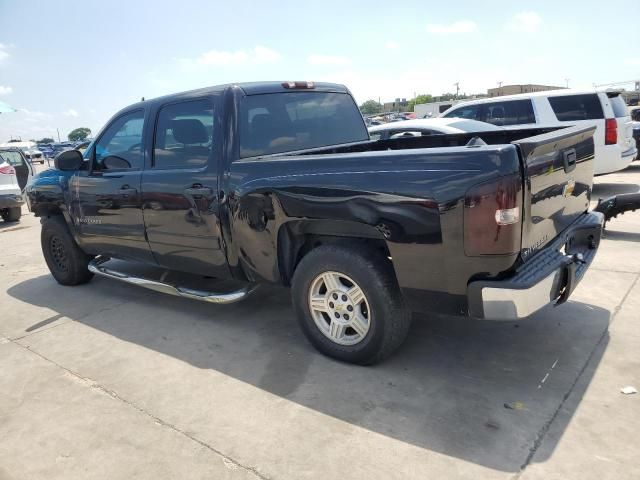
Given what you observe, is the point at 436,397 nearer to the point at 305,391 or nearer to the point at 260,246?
the point at 305,391

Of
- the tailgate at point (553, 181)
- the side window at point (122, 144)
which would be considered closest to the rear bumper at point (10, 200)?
the side window at point (122, 144)

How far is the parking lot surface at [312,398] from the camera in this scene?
8.49ft

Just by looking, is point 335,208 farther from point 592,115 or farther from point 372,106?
point 372,106

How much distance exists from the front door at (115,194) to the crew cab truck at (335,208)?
0.06 ft

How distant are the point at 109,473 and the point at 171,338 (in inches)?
65.5

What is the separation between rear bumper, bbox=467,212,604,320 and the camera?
2.73 m

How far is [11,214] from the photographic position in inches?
454

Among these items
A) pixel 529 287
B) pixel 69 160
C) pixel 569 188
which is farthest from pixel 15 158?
pixel 529 287

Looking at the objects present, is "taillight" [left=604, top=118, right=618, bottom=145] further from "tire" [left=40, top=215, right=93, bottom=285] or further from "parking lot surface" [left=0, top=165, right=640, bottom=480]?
"tire" [left=40, top=215, right=93, bottom=285]

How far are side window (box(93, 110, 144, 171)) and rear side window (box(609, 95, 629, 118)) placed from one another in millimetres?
7789

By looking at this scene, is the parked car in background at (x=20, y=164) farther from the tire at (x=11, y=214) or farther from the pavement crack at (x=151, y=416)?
the pavement crack at (x=151, y=416)

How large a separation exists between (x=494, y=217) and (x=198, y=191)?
225 cm

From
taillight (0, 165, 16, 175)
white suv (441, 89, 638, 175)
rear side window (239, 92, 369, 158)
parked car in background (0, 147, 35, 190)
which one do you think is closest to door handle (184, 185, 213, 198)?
rear side window (239, 92, 369, 158)

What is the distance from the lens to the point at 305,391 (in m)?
3.26
